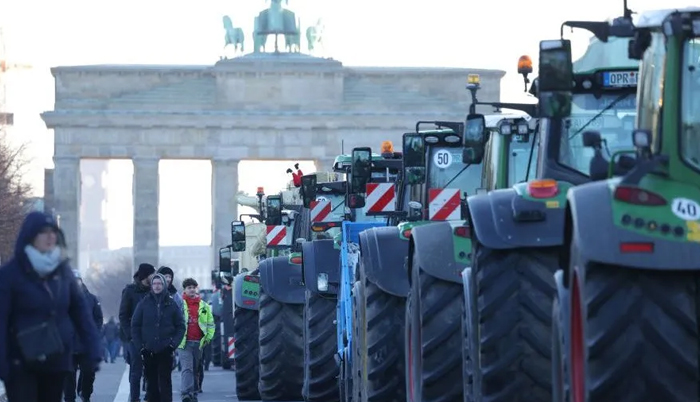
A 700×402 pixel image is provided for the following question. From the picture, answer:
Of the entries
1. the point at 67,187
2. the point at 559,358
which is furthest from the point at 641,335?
the point at 67,187

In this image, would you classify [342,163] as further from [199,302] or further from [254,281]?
[254,281]

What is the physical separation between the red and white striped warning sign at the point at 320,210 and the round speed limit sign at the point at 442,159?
17.1 ft

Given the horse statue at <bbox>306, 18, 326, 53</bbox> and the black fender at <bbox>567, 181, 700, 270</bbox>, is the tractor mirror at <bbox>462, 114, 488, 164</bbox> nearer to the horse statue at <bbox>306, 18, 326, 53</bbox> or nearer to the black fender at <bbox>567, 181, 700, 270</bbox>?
the black fender at <bbox>567, 181, 700, 270</bbox>

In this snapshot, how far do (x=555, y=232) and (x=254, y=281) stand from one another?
17.1 m

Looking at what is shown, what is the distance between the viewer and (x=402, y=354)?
16125 mm

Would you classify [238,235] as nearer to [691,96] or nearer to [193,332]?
[193,332]

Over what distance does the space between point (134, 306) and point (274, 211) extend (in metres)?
10.4

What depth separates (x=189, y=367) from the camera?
2481 centimetres

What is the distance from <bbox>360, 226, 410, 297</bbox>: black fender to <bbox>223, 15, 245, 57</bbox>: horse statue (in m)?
90.2

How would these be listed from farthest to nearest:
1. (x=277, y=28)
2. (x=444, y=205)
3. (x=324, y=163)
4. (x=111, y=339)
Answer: (x=277, y=28), (x=324, y=163), (x=111, y=339), (x=444, y=205)

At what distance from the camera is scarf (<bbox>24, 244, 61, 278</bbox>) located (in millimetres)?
12070

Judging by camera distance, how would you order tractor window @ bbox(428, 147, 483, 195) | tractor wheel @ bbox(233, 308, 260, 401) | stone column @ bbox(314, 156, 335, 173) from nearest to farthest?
tractor window @ bbox(428, 147, 483, 195) → tractor wheel @ bbox(233, 308, 260, 401) → stone column @ bbox(314, 156, 335, 173)

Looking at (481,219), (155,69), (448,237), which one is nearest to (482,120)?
(448,237)

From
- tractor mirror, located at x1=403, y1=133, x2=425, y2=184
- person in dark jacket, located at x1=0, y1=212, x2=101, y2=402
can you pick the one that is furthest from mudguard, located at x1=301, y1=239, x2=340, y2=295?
person in dark jacket, located at x1=0, y1=212, x2=101, y2=402
